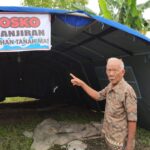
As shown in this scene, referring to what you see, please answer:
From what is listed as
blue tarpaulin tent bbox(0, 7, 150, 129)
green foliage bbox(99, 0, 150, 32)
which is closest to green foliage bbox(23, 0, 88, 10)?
green foliage bbox(99, 0, 150, 32)

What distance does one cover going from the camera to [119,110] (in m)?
4.74

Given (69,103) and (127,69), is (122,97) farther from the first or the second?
(69,103)

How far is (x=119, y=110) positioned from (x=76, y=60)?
7426mm

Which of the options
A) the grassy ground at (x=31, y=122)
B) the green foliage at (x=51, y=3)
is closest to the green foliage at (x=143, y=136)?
the grassy ground at (x=31, y=122)

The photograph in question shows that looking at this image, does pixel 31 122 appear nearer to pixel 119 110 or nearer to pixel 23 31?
pixel 23 31

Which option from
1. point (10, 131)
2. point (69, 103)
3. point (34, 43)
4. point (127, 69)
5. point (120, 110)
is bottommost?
point (69, 103)

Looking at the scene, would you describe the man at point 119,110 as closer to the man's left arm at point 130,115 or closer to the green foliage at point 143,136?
the man's left arm at point 130,115

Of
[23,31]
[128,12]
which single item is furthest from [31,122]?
[128,12]

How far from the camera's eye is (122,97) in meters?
4.66

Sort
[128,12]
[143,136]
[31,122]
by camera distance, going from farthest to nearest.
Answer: [128,12], [31,122], [143,136]

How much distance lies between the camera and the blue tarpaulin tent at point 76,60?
6.72 metres

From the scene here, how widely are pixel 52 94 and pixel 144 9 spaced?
5.34 metres

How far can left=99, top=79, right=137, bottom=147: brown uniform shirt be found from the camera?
462 centimetres

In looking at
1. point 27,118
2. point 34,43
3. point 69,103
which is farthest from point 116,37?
point 69,103
